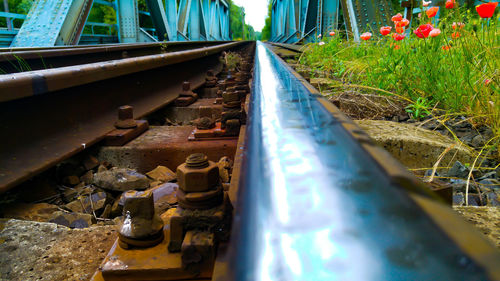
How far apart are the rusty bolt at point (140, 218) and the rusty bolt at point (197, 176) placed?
5.4 inches

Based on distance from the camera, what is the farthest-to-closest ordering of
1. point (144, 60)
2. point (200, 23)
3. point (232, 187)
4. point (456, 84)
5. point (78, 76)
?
point (200, 23), point (144, 60), point (456, 84), point (78, 76), point (232, 187)

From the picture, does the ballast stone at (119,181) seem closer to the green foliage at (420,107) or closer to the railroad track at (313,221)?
the railroad track at (313,221)

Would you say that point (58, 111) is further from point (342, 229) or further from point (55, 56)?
point (342, 229)

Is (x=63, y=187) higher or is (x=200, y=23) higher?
(x=200, y=23)

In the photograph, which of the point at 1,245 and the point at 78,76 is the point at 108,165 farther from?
the point at 1,245

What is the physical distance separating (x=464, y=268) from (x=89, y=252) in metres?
0.95

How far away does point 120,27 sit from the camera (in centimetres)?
745

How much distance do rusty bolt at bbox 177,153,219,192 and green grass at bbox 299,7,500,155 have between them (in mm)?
1282

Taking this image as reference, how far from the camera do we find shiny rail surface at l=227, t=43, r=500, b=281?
222 millimetres

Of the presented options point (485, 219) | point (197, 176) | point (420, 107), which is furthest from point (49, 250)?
point (420, 107)

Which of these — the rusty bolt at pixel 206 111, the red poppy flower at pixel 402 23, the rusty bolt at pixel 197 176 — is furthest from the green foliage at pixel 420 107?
the rusty bolt at pixel 206 111

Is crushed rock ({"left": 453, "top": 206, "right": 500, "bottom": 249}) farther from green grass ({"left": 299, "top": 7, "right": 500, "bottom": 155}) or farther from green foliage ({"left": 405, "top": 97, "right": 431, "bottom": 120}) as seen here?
green foliage ({"left": 405, "top": 97, "right": 431, "bottom": 120})

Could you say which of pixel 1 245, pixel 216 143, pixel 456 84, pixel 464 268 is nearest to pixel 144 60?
pixel 216 143

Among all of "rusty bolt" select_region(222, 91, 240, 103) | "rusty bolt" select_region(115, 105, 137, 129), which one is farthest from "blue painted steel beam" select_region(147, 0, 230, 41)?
"rusty bolt" select_region(222, 91, 240, 103)
